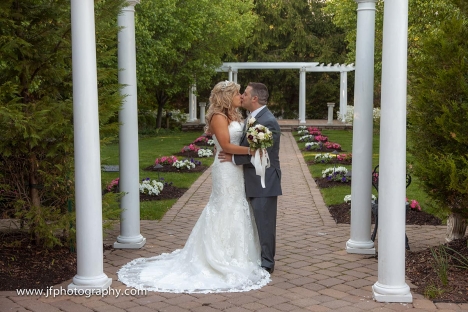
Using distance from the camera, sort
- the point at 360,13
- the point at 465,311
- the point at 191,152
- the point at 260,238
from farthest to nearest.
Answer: the point at 191,152 < the point at 360,13 < the point at 260,238 < the point at 465,311

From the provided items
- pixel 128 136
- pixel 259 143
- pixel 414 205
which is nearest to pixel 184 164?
pixel 414 205

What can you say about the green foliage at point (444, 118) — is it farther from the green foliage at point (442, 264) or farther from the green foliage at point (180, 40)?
the green foliage at point (180, 40)

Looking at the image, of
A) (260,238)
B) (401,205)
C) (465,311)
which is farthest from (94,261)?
(465,311)

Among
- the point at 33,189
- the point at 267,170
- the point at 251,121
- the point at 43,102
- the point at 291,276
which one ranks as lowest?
the point at 291,276

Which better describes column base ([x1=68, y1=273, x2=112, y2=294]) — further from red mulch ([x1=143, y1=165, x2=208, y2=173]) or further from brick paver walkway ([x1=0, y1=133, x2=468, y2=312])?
red mulch ([x1=143, y1=165, x2=208, y2=173])

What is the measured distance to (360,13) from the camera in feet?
21.1

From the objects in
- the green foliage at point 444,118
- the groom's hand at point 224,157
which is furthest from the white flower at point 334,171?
the groom's hand at point 224,157

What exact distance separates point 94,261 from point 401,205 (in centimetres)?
273

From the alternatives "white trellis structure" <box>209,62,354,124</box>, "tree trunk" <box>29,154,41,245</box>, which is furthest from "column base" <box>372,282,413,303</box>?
"white trellis structure" <box>209,62,354,124</box>

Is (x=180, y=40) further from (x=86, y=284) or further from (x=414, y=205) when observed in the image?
(x=86, y=284)

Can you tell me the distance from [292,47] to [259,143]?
35501 mm

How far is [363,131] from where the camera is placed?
21.2ft

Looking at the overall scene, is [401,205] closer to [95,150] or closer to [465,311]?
[465,311]

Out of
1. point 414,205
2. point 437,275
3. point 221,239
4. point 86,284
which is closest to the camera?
point 86,284
